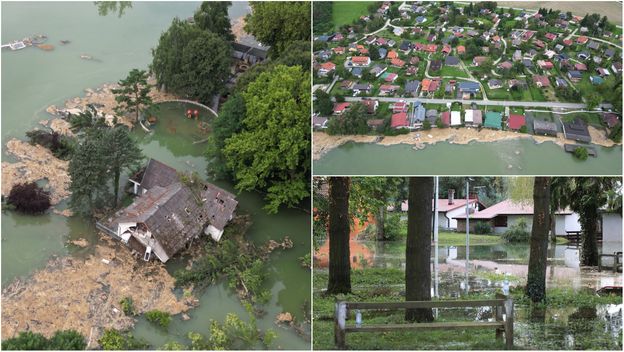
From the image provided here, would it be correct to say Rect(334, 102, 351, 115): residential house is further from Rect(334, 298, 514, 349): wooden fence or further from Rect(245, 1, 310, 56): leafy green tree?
Rect(245, 1, 310, 56): leafy green tree

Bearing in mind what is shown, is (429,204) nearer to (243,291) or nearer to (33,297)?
(243,291)

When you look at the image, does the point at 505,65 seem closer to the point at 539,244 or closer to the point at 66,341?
the point at 539,244

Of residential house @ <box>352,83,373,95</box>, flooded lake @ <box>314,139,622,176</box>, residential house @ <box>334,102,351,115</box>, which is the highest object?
residential house @ <box>352,83,373,95</box>

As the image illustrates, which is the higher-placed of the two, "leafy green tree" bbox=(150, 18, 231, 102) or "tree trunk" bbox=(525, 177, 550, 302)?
"leafy green tree" bbox=(150, 18, 231, 102)

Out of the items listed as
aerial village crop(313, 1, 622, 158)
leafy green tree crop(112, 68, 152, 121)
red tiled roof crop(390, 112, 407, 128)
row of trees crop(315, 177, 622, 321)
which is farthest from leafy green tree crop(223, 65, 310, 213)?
row of trees crop(315, 177, 622, 321)

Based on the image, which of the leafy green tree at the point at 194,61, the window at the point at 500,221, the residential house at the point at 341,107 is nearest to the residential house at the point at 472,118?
the window at the point at 500,221

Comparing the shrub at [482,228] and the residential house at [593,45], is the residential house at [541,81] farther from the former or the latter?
the shrub at [482,228]
